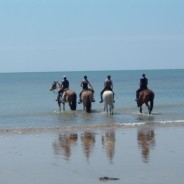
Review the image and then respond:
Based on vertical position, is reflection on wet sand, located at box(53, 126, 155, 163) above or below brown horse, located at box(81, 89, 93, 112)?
below

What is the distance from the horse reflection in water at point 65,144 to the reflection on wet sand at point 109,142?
2.93 feet

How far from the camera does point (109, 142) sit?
55.5 feet

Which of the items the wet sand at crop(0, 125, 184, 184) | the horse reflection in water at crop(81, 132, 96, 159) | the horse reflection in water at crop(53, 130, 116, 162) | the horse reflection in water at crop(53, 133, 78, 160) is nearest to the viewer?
the wet sand at crop(0, 125, 184, 184)

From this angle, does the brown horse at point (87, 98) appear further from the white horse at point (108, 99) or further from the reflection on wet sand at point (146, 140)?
the reflection on wet sand at point (146, 140)

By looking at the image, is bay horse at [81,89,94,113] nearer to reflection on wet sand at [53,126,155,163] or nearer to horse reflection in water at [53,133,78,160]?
reflection on wet sand at [53,126,155,163]

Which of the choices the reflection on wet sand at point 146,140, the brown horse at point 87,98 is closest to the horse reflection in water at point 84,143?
the reflection on wet sand at point 146,140

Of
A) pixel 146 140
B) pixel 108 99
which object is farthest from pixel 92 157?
pixel 108 99

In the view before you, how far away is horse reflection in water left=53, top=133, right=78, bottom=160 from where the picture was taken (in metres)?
15.0

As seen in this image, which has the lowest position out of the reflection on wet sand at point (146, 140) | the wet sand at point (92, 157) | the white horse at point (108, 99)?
the wet sand at point (92, 157)

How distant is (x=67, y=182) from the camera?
1117cm

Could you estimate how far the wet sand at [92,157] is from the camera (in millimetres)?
11652

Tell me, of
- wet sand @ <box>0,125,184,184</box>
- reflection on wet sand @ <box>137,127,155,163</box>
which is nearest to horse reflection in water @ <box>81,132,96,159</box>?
wet sand @ <box>0,125,184,184</box>

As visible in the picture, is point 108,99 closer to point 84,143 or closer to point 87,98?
point 87,98

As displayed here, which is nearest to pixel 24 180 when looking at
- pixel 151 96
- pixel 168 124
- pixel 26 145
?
pixel 26 145
